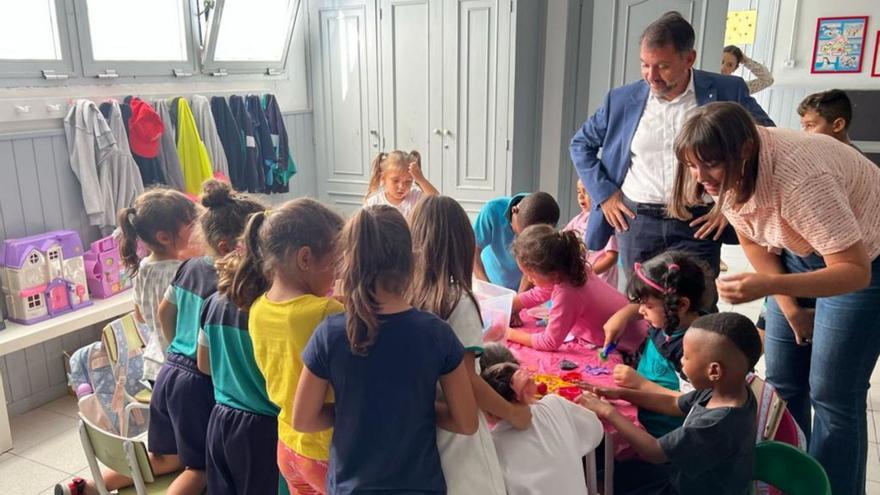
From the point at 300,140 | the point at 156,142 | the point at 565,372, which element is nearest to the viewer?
the point at 565,372

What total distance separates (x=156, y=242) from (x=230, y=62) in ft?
8.84

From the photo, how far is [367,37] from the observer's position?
464 cm

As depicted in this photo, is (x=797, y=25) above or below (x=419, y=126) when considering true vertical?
above

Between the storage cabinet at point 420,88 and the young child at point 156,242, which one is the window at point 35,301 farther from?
the storage cabinet at point 420,88

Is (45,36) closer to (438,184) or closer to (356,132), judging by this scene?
(356,132)

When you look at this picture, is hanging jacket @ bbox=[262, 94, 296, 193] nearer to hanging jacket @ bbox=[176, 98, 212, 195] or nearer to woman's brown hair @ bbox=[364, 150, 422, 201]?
hanging jacket @ bbox=[176, 98, 212, 195]

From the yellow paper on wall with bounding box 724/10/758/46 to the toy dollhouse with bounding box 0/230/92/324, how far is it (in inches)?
242

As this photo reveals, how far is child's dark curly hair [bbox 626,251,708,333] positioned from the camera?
1.73 meters

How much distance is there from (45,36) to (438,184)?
8.29ft

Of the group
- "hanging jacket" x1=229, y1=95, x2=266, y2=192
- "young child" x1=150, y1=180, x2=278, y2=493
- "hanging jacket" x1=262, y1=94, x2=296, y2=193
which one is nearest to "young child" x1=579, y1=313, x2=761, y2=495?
"young child" x1=150, y1=180, x2=278, y2=493

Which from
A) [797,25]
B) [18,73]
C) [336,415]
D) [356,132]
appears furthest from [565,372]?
[797,25]

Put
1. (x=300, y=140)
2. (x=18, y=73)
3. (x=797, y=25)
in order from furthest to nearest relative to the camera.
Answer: (x=797, y=25) < (x=300, y=140) < (x=18, y=73)

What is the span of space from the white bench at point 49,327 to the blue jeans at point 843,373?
122 inches

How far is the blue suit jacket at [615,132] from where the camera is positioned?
2156 mm
